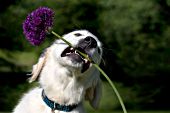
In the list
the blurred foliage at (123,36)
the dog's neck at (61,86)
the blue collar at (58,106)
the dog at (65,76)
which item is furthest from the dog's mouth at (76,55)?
the blurred foliage at (123,36)

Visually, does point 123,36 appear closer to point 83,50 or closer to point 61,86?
point 61,86

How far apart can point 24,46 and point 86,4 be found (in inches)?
201

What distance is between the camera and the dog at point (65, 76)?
6621 mm

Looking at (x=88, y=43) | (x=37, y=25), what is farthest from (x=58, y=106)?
(x=37, y=25)

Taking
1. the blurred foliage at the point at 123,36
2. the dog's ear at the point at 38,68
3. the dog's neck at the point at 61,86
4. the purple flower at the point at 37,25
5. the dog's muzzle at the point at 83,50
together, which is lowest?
the blurred foliage at the point at 123,36

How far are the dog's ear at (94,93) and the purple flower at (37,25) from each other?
3.29ft

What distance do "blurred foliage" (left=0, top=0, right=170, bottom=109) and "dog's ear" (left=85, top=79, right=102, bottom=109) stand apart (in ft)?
57.4

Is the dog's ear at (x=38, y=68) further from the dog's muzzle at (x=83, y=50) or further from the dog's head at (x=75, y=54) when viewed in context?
the dog's muzzle at (x=83, y=50)

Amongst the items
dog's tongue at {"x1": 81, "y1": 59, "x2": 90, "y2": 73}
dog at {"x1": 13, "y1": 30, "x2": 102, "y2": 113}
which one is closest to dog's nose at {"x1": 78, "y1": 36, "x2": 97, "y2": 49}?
dog at {"x1": 13, "y1": 30, "x2": 102, "y2": 113}

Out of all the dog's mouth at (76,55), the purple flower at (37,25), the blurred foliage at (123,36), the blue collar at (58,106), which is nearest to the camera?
the purple flower at (37,25)

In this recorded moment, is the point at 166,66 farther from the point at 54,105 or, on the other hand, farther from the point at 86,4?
the point at 54,105

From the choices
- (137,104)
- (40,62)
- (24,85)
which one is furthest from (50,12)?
(137,104)

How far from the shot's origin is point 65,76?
6.78 meters

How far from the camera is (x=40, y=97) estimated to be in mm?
6824
